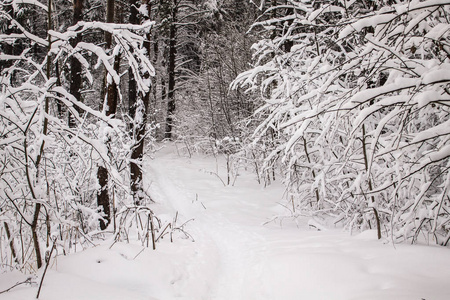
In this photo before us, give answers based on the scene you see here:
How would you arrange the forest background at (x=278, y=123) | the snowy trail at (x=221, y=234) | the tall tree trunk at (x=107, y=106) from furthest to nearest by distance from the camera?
the tall tree trunk at (x=107, y=106) → the snowy trail at (x=221, y=234) → the forest background at (x=278, y=123)

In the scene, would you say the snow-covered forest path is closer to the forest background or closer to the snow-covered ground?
the snow-covered ground

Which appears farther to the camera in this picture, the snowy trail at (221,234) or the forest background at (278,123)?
the snowy trail at (221,234)

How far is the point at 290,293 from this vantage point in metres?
2.94

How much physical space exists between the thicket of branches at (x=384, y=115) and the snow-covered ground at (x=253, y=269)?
1.02ft

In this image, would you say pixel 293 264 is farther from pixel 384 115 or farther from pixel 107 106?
pixel 107 106

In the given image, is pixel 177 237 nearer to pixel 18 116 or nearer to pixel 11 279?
pixel 11 279

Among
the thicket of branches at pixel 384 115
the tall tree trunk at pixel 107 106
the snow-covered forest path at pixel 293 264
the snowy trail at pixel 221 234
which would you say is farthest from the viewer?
the tall tree trunk at pixel 107 106

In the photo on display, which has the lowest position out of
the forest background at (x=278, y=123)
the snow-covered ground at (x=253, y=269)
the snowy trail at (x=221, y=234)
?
the snowy trail at (x=221, y=234)

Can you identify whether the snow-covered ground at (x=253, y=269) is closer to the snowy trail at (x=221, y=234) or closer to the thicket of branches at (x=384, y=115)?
the snowy trail at (x=221, y=234)

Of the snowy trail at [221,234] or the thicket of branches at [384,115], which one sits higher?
the thicket of branches at [384,115]

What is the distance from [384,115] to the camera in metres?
4.34

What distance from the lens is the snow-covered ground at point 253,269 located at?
2.40 m

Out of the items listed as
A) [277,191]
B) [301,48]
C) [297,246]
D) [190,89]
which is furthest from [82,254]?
[190,89]

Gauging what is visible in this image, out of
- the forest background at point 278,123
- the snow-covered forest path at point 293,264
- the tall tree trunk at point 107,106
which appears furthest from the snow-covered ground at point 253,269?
the tall tree trunk at point 107,106
